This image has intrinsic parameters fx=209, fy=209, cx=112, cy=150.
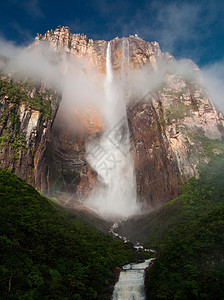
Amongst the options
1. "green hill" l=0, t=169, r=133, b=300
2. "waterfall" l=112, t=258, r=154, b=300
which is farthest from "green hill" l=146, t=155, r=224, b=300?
"green hill" l=0, t=169, r=133, b=300

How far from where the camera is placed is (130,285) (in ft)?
44.9

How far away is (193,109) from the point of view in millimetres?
48062

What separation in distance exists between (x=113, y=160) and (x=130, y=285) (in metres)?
50.8

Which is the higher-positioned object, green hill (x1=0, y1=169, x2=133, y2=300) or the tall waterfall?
the tall waterfall

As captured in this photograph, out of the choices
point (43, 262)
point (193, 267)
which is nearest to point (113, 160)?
point (43, 262)

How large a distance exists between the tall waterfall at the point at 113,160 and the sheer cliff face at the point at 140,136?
296 centimetres

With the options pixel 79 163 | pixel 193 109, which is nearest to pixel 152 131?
pixel 193 109

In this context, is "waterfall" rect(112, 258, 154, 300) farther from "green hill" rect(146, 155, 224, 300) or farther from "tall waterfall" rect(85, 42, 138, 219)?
"tall waterfall" rect(85, 42, 138, 219)

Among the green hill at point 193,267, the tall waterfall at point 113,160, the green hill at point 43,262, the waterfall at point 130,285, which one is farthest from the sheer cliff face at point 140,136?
the green hill at point 193,267

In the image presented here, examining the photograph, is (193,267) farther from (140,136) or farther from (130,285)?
(140,136)

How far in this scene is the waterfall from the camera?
12711 mm

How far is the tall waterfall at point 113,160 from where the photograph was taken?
5606 centimetres

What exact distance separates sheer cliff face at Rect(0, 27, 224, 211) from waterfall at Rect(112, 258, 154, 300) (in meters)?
25.1

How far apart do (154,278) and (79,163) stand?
154 ft
